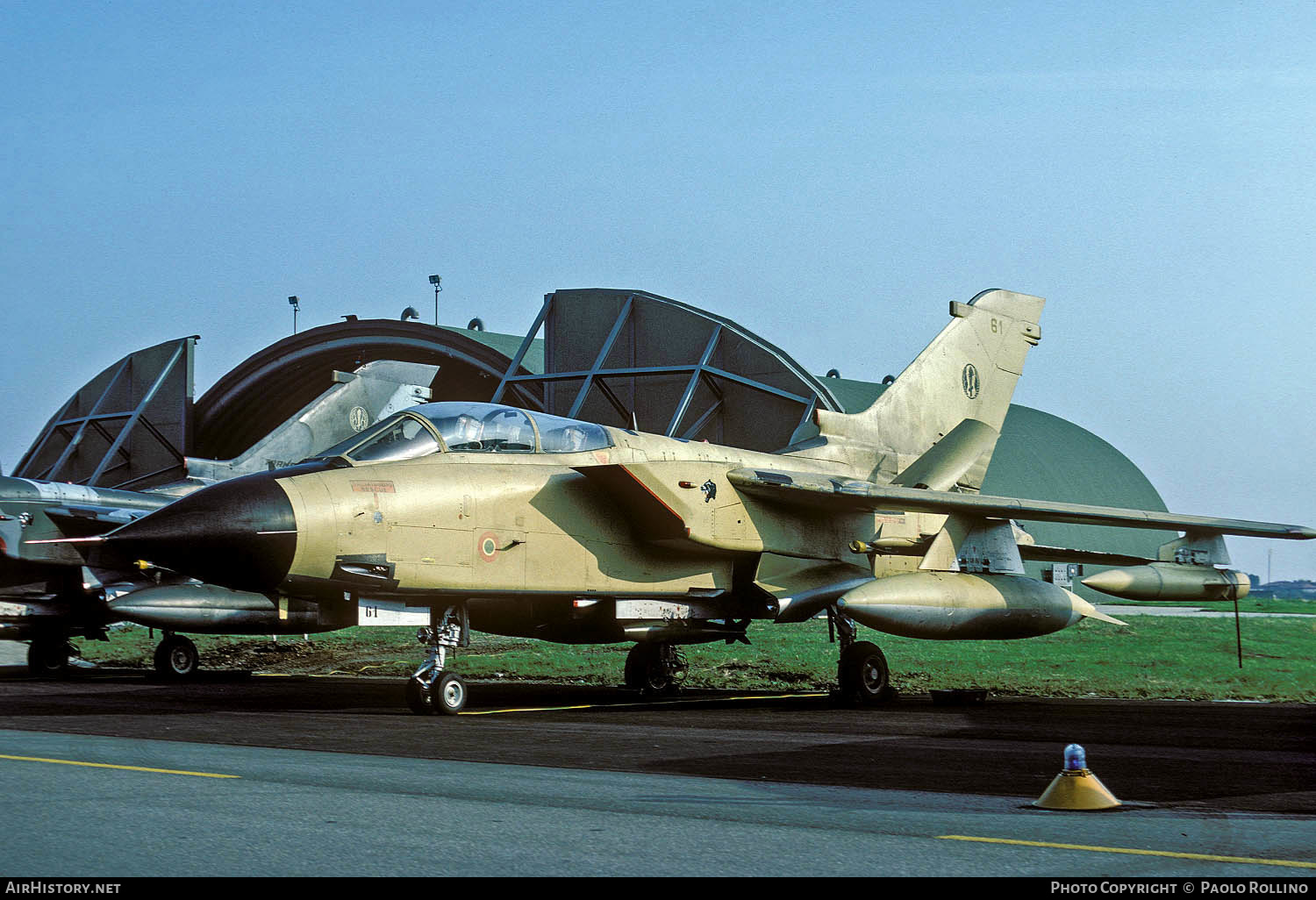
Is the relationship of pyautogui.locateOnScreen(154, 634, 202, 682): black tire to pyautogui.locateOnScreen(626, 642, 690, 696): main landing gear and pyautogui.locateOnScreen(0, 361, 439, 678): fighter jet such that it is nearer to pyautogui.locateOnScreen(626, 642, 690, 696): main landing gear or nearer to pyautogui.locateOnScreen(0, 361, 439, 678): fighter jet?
pyautogui.locateOnScreen(0, 361, 439, 678): fighter jet

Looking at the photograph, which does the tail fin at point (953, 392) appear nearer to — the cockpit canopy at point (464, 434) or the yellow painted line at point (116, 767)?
the cockpit canopy at point (464, 434)

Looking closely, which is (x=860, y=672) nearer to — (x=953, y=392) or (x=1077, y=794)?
(x=953, y=392)

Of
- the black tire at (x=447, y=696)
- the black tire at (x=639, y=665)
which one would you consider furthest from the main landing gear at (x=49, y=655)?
the black tire at (x=447, y=696)

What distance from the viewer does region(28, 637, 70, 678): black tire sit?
2181cm

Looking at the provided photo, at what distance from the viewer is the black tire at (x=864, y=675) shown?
15289 mm

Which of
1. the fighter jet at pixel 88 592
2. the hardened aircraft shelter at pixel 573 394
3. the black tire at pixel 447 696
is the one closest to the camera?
the black tire at pixel 447 696

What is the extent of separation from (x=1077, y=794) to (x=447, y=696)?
24.3ft

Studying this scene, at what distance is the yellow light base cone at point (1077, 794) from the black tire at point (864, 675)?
30.3 ft

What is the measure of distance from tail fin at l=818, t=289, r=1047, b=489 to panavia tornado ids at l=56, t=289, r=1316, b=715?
58mm

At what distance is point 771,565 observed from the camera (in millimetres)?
14781

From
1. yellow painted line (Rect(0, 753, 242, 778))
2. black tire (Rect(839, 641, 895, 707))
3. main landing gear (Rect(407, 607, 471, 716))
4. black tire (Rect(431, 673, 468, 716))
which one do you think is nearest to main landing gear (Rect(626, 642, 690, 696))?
black tire (Rect(839, 641, 895, 707))

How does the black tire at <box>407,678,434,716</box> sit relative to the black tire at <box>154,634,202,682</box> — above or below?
above
